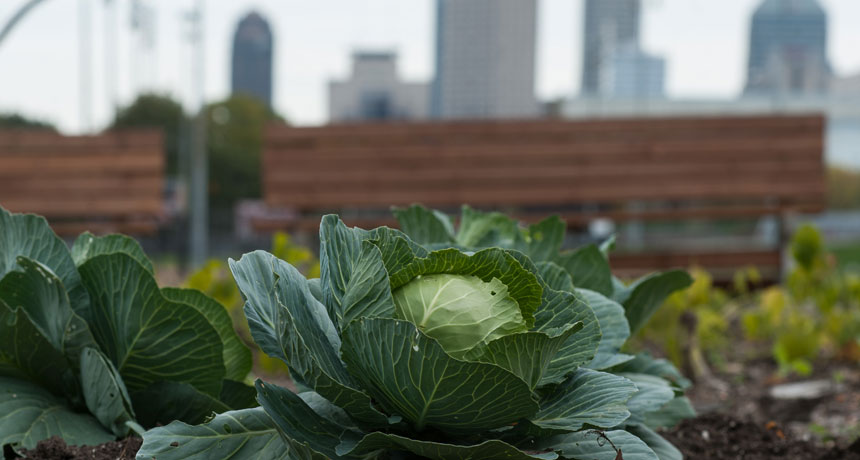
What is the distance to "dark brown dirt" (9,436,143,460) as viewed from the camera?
46.3 inches

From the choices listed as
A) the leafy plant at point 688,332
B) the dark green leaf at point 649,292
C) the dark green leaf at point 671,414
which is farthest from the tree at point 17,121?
the dark green leaf at point 671,414

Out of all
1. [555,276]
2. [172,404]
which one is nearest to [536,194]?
[555,276]

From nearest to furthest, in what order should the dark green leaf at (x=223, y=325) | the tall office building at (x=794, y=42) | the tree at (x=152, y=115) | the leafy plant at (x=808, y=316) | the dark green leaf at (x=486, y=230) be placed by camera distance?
the dark green leaf at (x=223, y=325) → the dark green leaf at (x=486, y=230) → the leafy plant at (x=808, y=316) → the tree at (x=152, y=115) → the tall office building at (x=794, y=42)

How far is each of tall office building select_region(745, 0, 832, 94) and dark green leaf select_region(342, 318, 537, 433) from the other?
30703 millimetres

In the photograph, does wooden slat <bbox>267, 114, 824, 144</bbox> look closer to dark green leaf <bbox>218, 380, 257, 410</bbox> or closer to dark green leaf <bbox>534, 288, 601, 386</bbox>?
dark green leaf <bbox>218, 380, 257, 410</bbox>

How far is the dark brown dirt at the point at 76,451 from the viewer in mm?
1177

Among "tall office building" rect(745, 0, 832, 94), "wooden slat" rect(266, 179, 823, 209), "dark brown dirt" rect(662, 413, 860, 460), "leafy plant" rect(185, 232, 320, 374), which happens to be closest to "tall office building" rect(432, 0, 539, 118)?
"tall office building" rect(745, 0, 832, 94)

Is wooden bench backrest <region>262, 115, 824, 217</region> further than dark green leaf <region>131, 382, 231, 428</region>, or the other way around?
wooden bench backrest <region>262, 115, 824, 217</region>

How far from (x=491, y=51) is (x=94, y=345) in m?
46.3

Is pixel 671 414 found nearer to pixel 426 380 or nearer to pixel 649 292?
pixel 649 292

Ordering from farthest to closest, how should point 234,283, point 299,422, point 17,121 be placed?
point 17,121
point 234,283
point 299,422

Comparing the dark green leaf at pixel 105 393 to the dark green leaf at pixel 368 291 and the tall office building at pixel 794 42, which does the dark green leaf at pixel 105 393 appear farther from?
the tall office building at pixel 794 42

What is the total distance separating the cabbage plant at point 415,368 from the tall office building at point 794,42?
30573 mm

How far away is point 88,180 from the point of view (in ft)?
24.3
